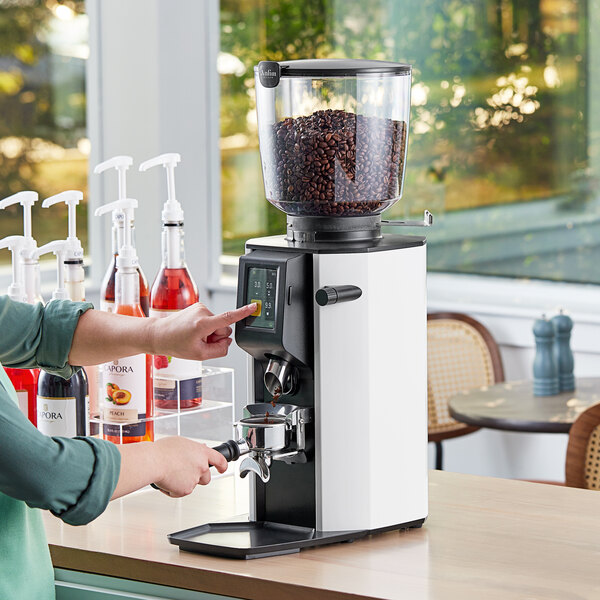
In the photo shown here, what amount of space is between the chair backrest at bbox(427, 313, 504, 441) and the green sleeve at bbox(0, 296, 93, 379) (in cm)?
214

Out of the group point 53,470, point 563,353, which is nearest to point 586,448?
point 563,353

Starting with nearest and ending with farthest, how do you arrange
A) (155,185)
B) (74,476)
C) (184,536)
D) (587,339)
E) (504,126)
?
(74,476)
(184,536)
(587,339)
(504,126)
(155,185)

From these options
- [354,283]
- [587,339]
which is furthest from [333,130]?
[587,339]

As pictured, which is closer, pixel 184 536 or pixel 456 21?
pixel 184 536

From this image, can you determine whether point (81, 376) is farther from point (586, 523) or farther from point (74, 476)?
point (586, 523)

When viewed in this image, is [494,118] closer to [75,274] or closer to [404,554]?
[75,274]

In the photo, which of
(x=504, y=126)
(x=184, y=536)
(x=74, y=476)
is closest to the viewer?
(x=74, y=476)

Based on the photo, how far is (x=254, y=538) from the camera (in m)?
1.36

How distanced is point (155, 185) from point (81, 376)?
96.5 inches

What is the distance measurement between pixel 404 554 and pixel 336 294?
320 millimetres

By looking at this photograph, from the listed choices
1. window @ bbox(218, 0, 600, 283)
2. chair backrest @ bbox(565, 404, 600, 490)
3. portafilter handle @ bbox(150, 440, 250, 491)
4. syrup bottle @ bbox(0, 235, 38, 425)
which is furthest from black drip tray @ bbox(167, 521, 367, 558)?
window @ bbox(218, 0, 600, 283)

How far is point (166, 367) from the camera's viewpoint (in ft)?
5.33

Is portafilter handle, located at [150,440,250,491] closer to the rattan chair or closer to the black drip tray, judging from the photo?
the black drip tray

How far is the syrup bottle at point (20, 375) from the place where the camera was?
5.09 ft
